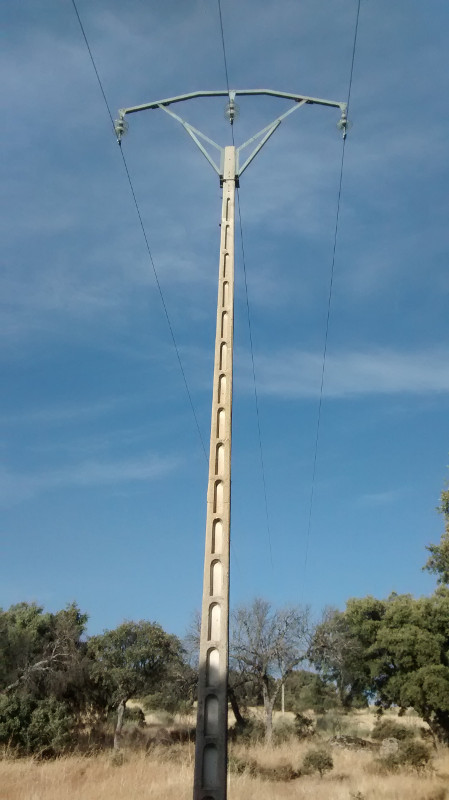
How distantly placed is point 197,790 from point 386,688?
113 feet

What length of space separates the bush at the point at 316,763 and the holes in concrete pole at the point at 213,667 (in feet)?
63.6

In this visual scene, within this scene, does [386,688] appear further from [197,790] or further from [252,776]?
[197,790]

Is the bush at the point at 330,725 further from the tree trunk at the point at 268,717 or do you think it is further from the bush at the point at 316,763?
the bush at the point at 316,763

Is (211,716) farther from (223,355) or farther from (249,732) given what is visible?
(249,732)

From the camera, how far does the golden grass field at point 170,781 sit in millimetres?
Result: 17453

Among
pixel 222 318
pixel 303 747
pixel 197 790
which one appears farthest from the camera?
pixel 303 747

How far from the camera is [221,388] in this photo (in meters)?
11.0

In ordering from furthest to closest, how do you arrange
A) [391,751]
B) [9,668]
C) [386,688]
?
[386,688]
[9,668]
[391,751]

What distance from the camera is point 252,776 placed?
76.1 ft

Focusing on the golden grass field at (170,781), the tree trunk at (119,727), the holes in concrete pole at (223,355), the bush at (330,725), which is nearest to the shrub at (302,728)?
the bush at (330,725)

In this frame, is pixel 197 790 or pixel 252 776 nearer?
pixel 197 790

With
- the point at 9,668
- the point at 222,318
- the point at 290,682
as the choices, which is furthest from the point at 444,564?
the point at 290,682

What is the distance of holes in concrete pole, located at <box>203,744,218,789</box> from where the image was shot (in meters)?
8.29

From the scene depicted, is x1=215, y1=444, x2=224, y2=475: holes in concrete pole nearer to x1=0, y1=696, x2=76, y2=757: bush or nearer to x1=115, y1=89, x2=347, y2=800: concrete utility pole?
x1=115, y1=89, x2=347, y2=800: concrete utility pole
